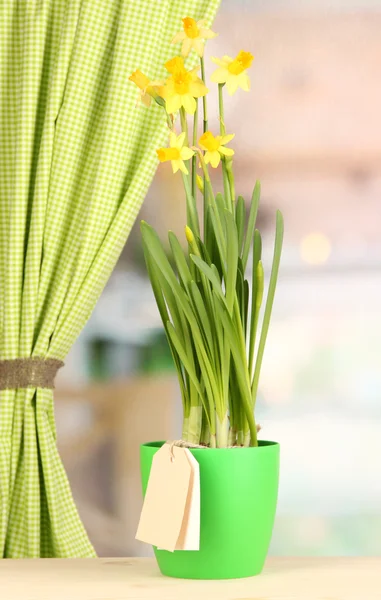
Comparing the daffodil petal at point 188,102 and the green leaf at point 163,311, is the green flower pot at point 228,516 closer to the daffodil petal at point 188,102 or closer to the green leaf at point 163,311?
the green leaf at point 163,311

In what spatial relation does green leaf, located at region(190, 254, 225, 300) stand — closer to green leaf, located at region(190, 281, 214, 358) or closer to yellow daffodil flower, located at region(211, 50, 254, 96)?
green leaf, located at region(190, 281, 214, 358)

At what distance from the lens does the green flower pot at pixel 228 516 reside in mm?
1021

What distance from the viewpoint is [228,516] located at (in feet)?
3.35

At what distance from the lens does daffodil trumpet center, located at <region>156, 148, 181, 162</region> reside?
1.04 metres

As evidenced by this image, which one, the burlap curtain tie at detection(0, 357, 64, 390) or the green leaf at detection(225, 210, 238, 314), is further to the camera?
the burlap curtain tie at detection(0, 357, 64, 390)

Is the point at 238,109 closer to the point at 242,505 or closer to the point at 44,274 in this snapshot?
the point at 44,274

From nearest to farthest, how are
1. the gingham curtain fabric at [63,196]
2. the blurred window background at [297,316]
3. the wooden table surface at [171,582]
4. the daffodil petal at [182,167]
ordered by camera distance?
the wooden table surface at [171,582]
the daffodil petal at [182,167]
the gingham curtain fabric at [63,196]
the blurred window background at [297,316]

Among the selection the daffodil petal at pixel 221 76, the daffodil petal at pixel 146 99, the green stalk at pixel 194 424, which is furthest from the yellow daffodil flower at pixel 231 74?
the green stalk at pixel 194 424

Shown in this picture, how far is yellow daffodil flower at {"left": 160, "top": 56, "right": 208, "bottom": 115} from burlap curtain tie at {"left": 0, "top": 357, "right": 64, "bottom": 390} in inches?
22.2

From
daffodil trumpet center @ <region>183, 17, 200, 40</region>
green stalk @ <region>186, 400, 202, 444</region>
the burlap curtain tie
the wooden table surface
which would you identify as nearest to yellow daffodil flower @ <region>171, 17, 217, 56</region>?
daffodil trumpet center @ <region>183, 17, 200, 40</region>

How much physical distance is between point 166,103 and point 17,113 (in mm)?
494

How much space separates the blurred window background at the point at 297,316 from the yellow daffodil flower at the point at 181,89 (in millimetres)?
477

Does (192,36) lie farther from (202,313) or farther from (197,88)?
(202,313)

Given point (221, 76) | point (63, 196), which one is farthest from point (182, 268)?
point (63, 196)
